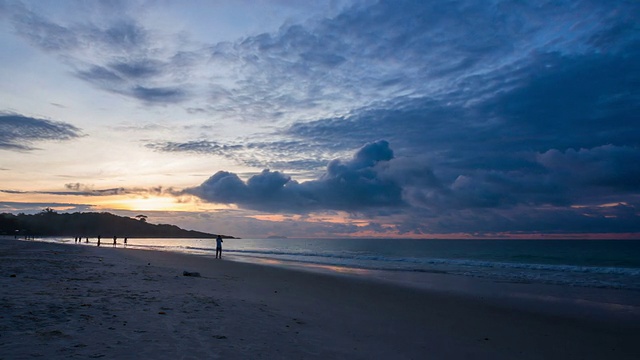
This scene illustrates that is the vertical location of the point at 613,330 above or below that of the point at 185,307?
below

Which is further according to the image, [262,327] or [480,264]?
[480,264]

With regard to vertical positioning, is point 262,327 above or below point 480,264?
above

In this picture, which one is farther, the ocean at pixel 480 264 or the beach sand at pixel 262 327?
the ocean at pixel 480 264

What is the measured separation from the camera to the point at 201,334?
26.8 feet

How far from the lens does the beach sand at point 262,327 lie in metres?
7.10

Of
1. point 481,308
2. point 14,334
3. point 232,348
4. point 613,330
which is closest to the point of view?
point 14,334

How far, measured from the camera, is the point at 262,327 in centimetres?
947

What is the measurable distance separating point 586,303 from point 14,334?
20.8m

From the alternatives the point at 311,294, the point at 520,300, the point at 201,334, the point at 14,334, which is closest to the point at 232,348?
the point at 201,334

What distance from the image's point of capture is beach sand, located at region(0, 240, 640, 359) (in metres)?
7.10

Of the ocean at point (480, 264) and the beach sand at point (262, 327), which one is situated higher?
the beach sand at point (262, 327)

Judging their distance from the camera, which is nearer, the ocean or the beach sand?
the beach sand

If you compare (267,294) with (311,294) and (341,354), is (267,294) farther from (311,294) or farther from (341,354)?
(341,354)

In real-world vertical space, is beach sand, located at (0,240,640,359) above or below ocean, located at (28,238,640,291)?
above
